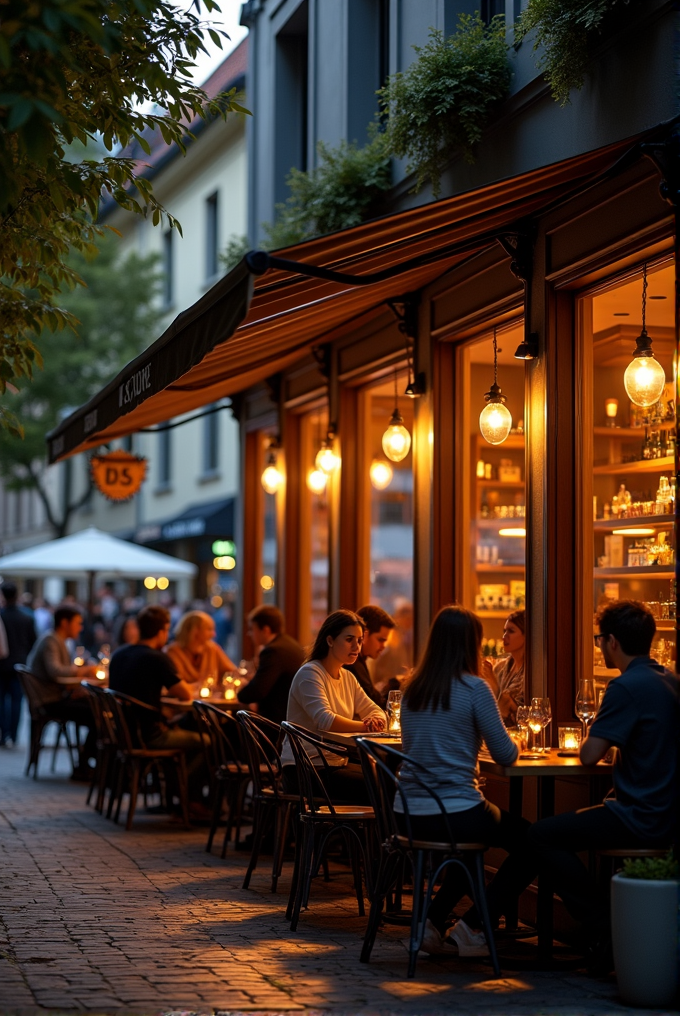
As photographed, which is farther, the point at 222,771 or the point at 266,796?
the point at 222,771

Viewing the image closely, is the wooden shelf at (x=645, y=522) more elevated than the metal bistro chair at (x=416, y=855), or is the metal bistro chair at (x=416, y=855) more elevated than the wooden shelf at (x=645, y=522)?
the wooden shelf at (x=645, y=522)

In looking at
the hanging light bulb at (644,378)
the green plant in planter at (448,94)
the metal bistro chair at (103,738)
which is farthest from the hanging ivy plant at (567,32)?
the metal bistro chair at (103,738)

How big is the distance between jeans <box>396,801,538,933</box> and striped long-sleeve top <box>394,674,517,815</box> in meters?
0.05

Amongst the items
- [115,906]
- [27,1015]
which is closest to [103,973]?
[27,1015]

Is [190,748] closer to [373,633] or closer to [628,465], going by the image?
[373,633]

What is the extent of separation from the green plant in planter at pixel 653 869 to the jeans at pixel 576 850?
237 millimetres

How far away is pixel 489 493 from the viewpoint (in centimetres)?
1002

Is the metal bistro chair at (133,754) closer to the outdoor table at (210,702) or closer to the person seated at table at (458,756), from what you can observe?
the outdoor table at (210,702)

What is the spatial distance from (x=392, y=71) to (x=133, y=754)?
548 centimetres

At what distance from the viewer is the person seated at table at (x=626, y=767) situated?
5773 mm

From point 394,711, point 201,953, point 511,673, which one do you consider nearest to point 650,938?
point 201,953

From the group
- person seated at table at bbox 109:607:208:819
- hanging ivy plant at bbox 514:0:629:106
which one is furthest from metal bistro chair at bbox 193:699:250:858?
hanging ivy plant at bbox 514:0:629:106

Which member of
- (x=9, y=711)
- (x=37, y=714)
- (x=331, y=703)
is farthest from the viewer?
(x=9, y=711)

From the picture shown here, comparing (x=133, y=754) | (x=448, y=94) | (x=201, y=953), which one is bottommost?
(x=201, y=953)
